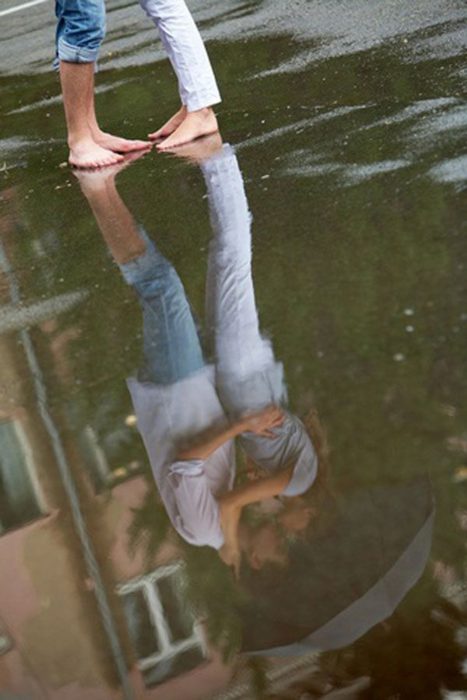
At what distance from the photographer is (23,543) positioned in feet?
13.6

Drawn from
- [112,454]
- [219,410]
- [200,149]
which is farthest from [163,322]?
[200,149]

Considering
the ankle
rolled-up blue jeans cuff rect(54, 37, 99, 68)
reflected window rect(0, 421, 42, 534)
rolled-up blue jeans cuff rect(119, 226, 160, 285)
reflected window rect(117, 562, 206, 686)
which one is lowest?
the ankle

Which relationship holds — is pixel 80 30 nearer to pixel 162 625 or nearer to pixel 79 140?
pixel 79 140

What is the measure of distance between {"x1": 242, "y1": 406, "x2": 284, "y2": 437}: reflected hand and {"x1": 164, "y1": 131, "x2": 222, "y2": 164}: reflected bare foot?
346cm

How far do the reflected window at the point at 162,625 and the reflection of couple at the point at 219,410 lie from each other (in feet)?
0.49

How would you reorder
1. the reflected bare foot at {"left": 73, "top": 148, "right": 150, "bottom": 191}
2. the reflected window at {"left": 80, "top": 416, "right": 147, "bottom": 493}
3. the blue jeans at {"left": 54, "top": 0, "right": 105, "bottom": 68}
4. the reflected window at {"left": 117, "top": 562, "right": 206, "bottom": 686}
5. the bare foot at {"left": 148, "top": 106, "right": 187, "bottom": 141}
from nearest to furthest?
the reflected window at {"left": 117, "top": 562, "right": 206, "bottom": 686}
the reflected window at {"left": 80, "top": 416, "right": 147, "bottom": 493}
the reflected bare foot at {"left": 73, "top": 148, "right": 150, "bottom": 191}
the blue jeans at {"left": 54, "top": 0, "right": 105, "bottom": 68}
the bare foot at {"left": 148, "top": 106, "right": 187, "bottom": 141}

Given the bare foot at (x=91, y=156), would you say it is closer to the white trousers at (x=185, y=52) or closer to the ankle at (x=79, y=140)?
the ankle at (x=79, y=140)

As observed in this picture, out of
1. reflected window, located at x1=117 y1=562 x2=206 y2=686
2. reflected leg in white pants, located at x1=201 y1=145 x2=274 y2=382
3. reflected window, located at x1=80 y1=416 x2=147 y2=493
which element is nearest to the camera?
reflected window, located at x1=117 y1=562 x2=206 y2=686

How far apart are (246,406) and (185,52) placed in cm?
415

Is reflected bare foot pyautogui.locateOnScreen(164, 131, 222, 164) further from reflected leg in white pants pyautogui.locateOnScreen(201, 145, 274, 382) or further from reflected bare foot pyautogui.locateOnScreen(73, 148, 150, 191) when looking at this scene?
reflected leg in white pants pyautogui.locateOnScreen(201, 145, 274, 382)

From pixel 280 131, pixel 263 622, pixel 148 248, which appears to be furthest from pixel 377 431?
pixel 280 131

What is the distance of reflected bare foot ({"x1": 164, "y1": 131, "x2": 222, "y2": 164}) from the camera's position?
25.9 ft

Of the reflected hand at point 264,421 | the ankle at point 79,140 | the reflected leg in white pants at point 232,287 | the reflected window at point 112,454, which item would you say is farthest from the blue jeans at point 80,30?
the reflected hand at point 264,421

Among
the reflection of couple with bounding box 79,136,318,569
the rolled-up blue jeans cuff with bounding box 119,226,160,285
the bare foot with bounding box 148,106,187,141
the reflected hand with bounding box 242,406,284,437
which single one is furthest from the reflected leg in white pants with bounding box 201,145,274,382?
the bare foot with bounding box 148,106,187,141
